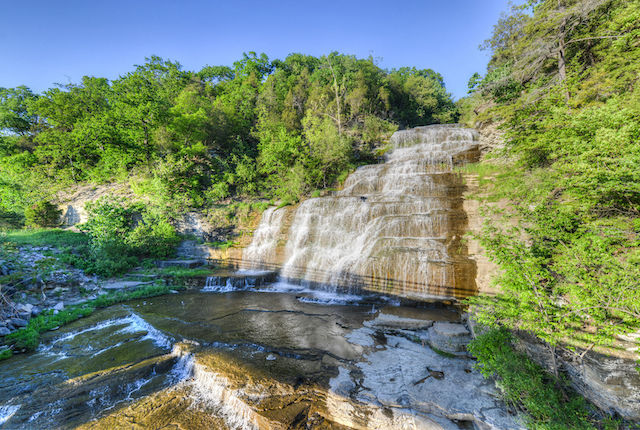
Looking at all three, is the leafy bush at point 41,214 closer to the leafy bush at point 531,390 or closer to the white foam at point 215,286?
the white foam at point 215,286

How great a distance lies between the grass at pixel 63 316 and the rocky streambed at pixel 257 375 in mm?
306

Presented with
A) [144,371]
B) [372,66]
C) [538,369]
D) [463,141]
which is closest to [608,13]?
[463,141]

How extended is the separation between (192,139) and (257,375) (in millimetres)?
22401

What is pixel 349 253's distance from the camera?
1049 cm

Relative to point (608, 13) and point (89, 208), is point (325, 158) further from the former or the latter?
point (89, 208)

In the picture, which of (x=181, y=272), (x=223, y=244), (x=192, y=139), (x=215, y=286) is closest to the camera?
(x=215, y=286)

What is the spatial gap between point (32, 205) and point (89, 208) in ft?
32.0

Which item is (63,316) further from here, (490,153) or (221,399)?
(490,153)

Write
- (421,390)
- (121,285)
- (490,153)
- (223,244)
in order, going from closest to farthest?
(421,390) < (121,285) < (490,153) < (223,244)

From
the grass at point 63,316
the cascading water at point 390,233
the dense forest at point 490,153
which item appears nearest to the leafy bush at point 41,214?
the dense forest at point 490,153

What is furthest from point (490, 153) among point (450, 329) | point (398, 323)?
point (398, 323)

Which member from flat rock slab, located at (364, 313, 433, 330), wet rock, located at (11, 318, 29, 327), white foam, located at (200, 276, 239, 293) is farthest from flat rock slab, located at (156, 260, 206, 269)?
flat rock slab, located at (364, 313, 433, 330)

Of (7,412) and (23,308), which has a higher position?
(23,308)

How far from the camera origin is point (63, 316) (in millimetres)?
7211
